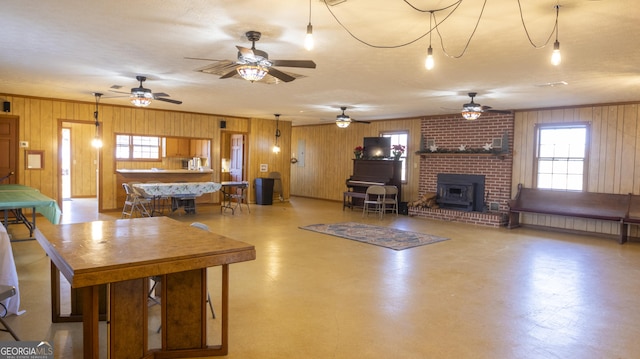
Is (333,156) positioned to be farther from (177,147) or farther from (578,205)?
(578,205)

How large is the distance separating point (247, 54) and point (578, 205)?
6901 mm

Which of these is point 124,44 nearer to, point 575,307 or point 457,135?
point 575,307

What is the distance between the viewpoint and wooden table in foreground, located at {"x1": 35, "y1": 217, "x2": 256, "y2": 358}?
209 centimetres

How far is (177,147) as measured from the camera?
39.8ft

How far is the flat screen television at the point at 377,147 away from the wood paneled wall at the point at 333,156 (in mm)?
512

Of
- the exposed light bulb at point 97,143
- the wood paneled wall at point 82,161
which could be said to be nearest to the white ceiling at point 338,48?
the exposed light bulb at point 97,143

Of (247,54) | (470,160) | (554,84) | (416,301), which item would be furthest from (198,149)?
(416,301)

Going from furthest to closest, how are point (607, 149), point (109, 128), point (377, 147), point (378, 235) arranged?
point (377, 147), point (109, 128), point (607, 149), point (378, 235)

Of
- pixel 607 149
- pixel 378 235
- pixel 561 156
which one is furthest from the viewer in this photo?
pixel 561 156

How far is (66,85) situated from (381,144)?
22.8ft

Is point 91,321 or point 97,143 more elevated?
point 97,143

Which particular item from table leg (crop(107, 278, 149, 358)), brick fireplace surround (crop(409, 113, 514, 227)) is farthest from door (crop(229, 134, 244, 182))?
table leg (crop(107, 278, 149, 358))

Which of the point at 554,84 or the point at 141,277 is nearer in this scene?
the point at 141,277

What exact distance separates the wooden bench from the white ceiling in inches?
68.4
